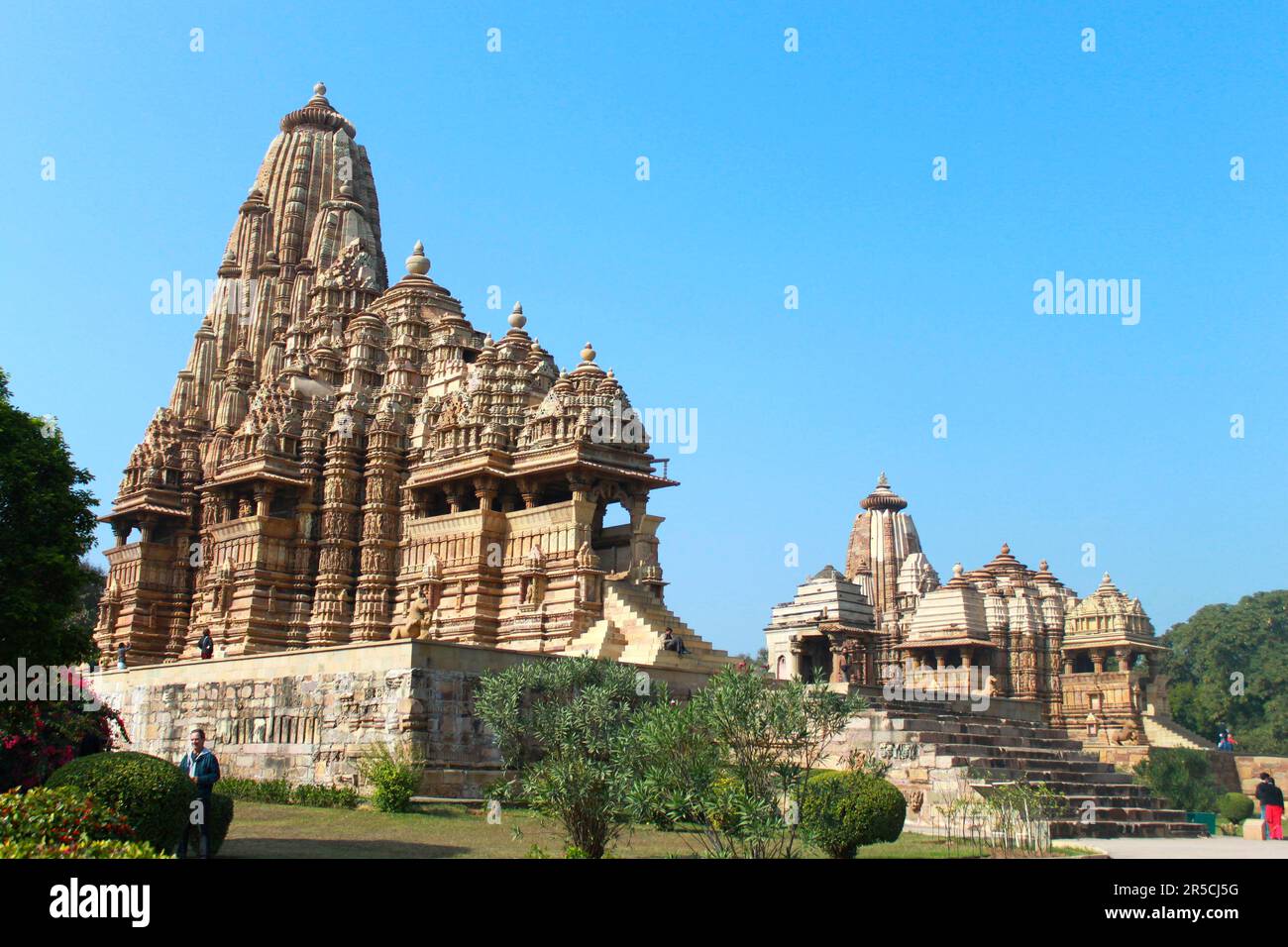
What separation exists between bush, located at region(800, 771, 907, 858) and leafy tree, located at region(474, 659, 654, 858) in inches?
94.9

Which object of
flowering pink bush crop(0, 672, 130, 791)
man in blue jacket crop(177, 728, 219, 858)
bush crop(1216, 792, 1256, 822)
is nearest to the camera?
man in blue jacket crop(177, 728, 219, 858)

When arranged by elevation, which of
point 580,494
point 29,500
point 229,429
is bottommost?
point 29,500

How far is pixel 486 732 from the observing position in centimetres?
2439

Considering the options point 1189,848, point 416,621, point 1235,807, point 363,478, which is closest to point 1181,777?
Answer: point 1235,807

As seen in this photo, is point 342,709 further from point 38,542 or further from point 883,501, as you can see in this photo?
point 883,501

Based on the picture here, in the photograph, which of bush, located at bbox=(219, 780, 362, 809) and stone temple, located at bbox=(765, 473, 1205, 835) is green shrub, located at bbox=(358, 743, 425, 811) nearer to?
bush, located at bbox=(219, 780, 362, 809)

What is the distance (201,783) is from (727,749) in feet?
20.2

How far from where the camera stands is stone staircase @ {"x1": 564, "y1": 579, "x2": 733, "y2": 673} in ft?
101

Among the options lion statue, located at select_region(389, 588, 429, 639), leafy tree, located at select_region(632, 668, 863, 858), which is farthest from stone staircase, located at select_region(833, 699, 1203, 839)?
lion statue, located at select_region(389, 588, 429, 639)

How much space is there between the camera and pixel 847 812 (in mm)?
16719
